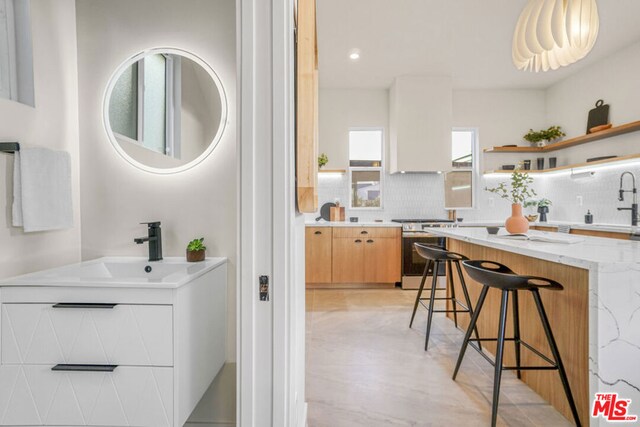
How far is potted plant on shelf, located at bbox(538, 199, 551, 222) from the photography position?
4.89 metres

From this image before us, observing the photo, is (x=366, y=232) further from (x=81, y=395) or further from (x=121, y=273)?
(x=81, y=395)

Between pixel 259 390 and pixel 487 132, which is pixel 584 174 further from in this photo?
pixel 259 390

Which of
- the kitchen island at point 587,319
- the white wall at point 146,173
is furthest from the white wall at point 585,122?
the white wall at point 146,173

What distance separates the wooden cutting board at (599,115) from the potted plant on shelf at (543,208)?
3.71 ft

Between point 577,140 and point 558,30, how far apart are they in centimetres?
311

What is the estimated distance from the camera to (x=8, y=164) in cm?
141

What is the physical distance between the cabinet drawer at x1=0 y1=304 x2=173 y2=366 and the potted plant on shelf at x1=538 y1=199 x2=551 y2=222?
5412 millimetres

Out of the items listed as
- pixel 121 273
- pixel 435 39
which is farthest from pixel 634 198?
pixel 121 273

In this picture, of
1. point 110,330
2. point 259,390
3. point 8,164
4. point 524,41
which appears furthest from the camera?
point 524,41

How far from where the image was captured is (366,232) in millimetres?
4566

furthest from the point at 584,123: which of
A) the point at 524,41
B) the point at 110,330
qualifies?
the point at 110,330

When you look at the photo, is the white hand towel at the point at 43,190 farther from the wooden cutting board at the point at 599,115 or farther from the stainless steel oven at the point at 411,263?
the wooden cutting board at the point at 599,115

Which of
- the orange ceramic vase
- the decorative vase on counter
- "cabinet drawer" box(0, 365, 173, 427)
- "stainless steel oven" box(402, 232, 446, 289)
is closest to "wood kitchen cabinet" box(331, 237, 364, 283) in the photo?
"stainless steel oven" box(402, 232, 446, 289)

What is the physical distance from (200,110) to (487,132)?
16.0ft
